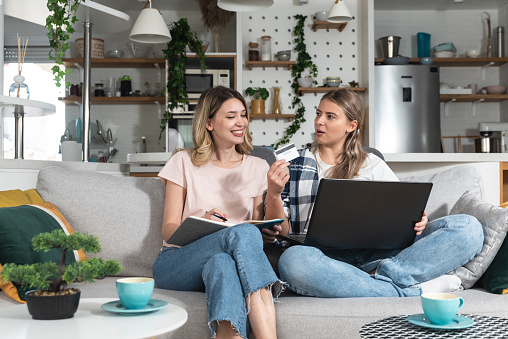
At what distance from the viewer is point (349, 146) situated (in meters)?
2.43

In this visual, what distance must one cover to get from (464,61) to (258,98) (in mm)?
2417

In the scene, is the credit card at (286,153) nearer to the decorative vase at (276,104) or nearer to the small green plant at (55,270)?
the small green plant at (55,270)

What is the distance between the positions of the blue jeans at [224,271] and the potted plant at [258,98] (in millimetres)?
4054

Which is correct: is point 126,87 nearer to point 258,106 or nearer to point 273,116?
point 258,106

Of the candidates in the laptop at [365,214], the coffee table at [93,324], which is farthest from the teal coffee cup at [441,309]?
the laptop at [365,214]

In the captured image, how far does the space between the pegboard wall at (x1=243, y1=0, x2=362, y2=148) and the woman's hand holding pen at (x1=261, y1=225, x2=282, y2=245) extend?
4.03m

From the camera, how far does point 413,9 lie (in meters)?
6.81

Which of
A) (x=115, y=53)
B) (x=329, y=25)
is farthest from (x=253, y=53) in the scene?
(x=115, y=53)

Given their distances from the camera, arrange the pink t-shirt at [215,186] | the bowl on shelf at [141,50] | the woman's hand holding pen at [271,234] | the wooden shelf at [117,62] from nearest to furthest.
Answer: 1. the woman's hand holding pen at [271,234]
2. the pink t-shirt at [215,186]
3. the wooden shelf at [117,62]
4. the bowl on shelf at [141,50]

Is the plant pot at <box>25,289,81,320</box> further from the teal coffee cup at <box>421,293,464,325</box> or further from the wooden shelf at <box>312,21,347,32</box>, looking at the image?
the wooden shelf at <box>312,21,347,32</box>

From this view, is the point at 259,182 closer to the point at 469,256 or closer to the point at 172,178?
the point at 172,178

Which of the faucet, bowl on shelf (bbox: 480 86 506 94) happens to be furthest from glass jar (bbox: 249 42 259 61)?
bowl on shelf (bbox: 480 86 506 94)

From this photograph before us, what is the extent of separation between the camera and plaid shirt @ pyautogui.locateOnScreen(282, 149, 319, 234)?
236 centimetres

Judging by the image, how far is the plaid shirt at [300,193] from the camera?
7.73ft
